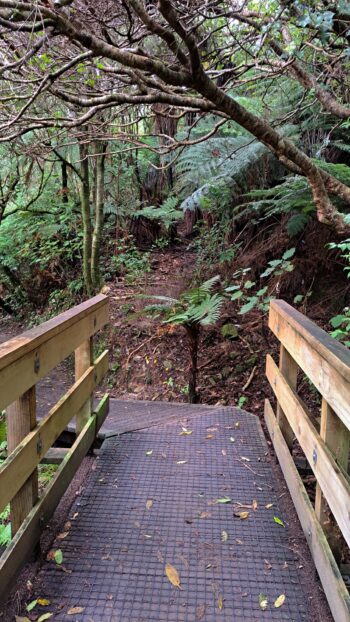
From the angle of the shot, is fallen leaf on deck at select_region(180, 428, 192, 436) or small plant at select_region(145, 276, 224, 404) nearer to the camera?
fallen leaf on deck at select_region(180, 428, 192, 436)

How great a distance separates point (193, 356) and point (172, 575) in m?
2.70

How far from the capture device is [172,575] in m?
1.87

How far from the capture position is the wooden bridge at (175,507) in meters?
1.67

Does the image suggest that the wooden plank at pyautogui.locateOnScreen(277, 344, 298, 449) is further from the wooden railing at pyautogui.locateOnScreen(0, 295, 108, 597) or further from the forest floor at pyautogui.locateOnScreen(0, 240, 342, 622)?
the forest floor at pyautogui.locateOnScreen(0, 240, 342, 622)

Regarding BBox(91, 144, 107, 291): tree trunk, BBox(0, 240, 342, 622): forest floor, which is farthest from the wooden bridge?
BBox(91, 144, 107, 291): tree trunk

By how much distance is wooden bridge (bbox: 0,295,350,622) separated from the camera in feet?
5.47

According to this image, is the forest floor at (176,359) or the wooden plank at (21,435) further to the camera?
the forest floor at (176,359)

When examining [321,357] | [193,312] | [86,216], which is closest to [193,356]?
[193,312]

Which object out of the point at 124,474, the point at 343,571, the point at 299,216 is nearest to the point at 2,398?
the point at 124,474

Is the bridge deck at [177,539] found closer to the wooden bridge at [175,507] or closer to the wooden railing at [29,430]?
the wooden bridge at [175,507]

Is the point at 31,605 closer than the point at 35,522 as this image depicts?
Yes

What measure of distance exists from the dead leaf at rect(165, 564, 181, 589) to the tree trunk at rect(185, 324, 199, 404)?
2.57 meters

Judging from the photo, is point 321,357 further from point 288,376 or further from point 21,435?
point 21,435

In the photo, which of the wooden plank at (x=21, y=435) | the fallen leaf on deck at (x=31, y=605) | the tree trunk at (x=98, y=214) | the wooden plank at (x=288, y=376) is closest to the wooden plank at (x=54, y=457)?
the wooden plank at (x=21, y=435)
